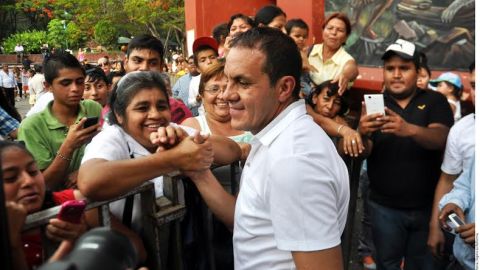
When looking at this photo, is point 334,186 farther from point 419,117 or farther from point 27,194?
point 419,117

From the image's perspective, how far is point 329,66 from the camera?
4.32m

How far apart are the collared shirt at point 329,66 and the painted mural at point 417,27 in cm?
226

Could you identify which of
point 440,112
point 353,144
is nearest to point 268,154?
point 353,144

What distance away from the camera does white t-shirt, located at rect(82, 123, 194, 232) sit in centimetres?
192

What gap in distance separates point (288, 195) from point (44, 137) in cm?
206

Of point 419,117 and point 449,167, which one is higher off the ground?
point 419,117

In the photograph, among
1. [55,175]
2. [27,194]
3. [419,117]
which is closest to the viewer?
[27,194]

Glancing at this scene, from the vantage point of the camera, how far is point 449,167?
278 cm

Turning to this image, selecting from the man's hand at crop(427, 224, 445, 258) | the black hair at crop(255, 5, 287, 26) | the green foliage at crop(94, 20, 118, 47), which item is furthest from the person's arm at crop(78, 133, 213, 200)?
the green foliage at crop(94, 20, 118, 47)

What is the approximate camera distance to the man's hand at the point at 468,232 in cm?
236

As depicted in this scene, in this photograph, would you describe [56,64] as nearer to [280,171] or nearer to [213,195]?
[213,195]

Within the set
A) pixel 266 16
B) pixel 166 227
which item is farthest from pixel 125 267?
pixel 266 16

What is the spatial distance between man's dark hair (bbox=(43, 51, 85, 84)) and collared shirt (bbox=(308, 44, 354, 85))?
2076 millimetres

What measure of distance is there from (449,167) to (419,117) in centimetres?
37
